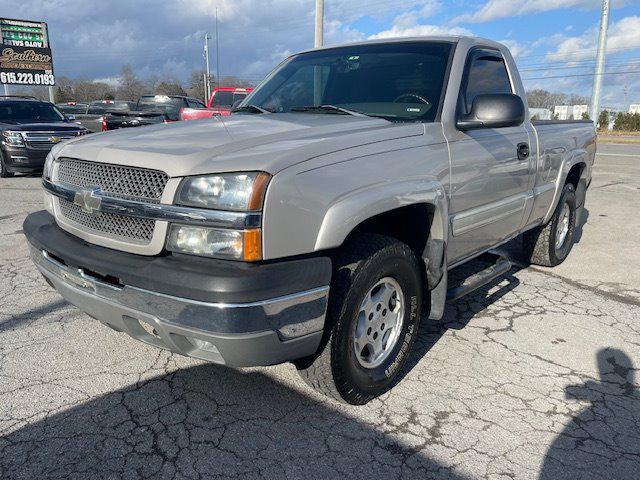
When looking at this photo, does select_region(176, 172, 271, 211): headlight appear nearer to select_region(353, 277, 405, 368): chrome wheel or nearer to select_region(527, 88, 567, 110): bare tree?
select_region(353, 277, 405, 368): chrome wheel

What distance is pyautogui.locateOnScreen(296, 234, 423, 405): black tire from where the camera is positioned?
2.44 meters

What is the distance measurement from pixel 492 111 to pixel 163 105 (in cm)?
1251

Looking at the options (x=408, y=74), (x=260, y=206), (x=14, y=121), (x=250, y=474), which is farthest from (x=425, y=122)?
(x=14, y=121)

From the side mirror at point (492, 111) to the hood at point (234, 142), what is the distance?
0.40 meters

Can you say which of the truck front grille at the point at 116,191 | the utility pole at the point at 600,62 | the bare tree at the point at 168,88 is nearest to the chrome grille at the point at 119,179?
the truck front grille at the point at 116,191

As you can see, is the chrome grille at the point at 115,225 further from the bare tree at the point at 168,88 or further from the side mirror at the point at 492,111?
the bare tree at the point at 168,88

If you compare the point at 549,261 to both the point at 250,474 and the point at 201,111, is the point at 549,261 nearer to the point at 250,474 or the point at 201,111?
the point at 250,474

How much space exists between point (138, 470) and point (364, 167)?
1682 mm

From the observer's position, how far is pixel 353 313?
2.49 m

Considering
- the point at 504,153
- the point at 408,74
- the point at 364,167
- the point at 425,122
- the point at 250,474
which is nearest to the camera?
the point at 250,474

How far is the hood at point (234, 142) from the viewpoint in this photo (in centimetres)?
220

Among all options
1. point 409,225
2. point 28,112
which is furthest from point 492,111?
point 28,112

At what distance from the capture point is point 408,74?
11.2 feet

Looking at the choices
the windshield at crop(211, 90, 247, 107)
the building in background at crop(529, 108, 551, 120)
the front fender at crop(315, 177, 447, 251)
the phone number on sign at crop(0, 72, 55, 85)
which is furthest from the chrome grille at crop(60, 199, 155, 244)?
the phone number on sign at crop(0, 72, 55, 85)
